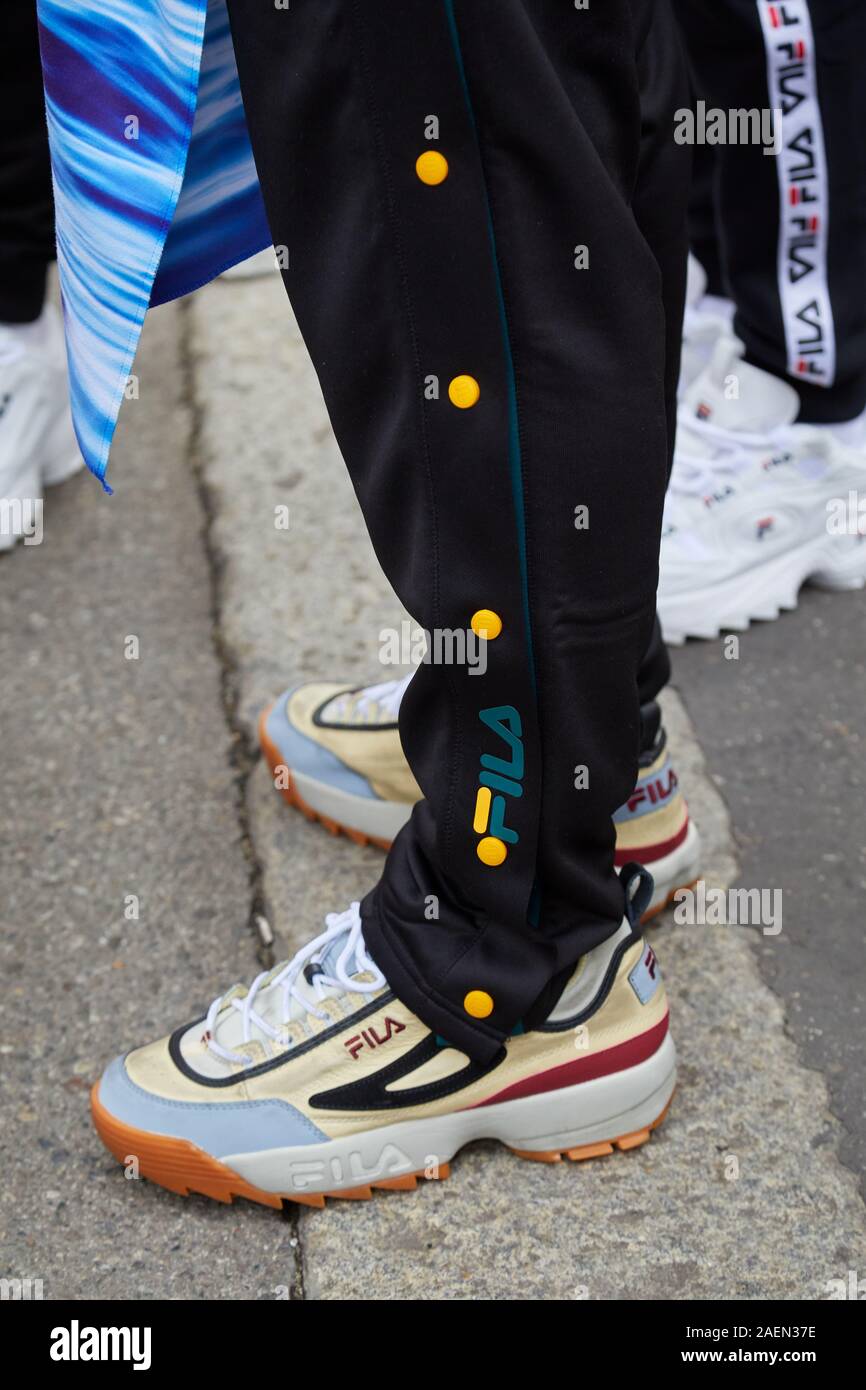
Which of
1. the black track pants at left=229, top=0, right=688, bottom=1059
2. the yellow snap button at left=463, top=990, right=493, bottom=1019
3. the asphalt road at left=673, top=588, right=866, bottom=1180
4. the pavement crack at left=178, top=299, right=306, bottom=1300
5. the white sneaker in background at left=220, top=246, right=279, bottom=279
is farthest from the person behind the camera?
the white sneaker in background at left=220, top=246, right=279, bottom=279

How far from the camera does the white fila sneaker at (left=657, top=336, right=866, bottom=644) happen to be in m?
1.88

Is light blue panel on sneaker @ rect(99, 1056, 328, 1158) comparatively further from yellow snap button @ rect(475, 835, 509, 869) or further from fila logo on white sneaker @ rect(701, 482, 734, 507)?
fila logo on white sneaker @ rect(701, 482, 734, 507)

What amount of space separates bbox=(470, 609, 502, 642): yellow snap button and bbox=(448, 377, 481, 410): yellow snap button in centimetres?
14

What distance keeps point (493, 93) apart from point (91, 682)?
125 cm

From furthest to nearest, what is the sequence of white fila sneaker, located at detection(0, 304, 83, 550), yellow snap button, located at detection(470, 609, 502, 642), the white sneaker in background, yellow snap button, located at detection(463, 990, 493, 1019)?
the white sneaker in background → white fila sneaker, located at detection(0, 304, 83, 550) → yellow snap button, located at detection(463, 990, 493, 1019) → yellow snap button, located at detection(470, 609, 502, 642)

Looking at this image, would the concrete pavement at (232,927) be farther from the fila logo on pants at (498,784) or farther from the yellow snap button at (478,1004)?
the fila logo on pants at (498,784)

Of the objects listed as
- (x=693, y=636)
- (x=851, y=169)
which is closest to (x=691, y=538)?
(x=693, y=636)

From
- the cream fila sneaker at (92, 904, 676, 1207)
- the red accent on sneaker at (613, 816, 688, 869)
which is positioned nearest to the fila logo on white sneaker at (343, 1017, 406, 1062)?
the cream fila sneaker at (92, 904, 676, 1207)

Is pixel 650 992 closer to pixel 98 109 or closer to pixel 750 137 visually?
pixel 98 109

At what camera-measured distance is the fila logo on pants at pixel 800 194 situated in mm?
1639

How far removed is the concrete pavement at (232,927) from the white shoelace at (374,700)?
0.51 ft

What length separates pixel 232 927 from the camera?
1.51 metres

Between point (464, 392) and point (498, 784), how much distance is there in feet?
0.97

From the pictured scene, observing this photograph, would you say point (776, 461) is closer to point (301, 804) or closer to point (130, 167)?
point (301, 804)
